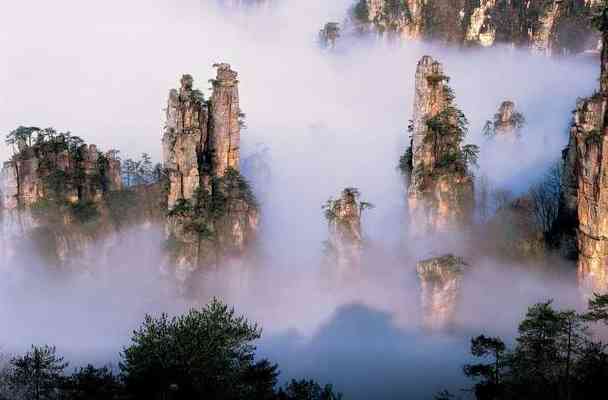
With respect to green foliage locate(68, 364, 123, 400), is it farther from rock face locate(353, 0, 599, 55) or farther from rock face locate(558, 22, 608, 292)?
rock face locate(353, 0, 599, 55)

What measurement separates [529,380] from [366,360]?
61.8 feet

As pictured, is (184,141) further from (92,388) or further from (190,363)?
(92,388)

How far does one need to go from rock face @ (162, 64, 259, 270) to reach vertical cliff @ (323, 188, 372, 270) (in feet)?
38.9

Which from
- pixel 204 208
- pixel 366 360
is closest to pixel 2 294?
pixel 204 208

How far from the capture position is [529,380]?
38.1 metres

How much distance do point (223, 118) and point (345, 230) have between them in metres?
19.3

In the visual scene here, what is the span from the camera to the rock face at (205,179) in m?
67.9

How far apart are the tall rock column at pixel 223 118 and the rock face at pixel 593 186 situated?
3505 cm

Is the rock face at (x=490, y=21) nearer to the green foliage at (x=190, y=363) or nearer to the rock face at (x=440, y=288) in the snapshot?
the rock face at (x=440, y=288)

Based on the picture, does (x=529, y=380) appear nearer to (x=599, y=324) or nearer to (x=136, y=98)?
(x=599, y=324)

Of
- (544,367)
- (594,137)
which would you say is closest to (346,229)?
(594,137)

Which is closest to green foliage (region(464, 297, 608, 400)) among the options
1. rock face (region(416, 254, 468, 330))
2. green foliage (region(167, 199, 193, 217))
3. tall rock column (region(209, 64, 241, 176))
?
rock face (region(416, 254, 468, 330))

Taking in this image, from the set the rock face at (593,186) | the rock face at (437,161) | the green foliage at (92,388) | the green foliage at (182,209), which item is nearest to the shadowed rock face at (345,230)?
the rock face at (437,161)

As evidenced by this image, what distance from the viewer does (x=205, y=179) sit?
7006 cm
